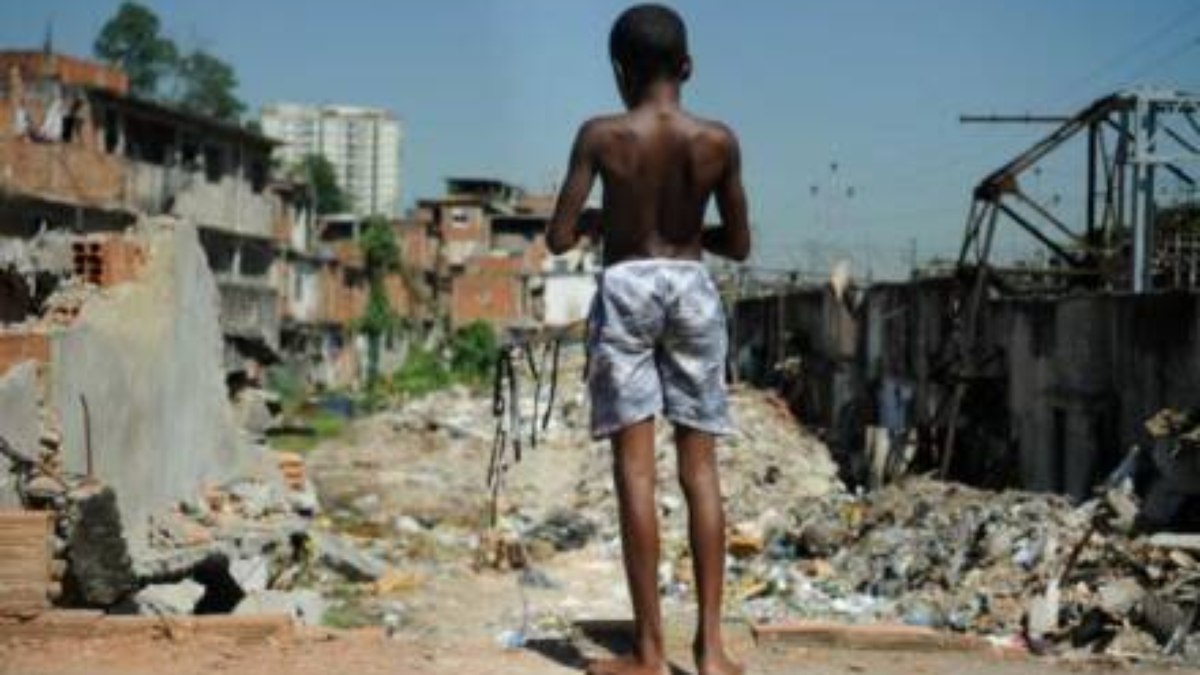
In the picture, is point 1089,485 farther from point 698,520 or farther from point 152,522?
point 698,520

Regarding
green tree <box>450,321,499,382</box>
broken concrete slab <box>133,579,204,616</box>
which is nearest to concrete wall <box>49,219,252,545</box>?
broken concrete slab <box>133,579,204,616</box>

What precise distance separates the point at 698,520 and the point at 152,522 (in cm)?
697

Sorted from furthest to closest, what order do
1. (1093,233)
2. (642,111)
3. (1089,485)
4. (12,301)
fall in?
Result: 1. (1093,233)
2. (1089,485)
3. (12,301)
4. (642,111)

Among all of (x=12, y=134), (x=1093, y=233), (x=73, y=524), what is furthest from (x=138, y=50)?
(x=73, y=524)

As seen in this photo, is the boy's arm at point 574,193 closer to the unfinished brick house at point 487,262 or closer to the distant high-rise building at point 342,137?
the unfinished brick house at point 487,262

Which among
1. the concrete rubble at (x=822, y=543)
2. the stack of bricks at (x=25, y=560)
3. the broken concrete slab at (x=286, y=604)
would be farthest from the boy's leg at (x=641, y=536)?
the broken concrete slab at (x=286, y=604)

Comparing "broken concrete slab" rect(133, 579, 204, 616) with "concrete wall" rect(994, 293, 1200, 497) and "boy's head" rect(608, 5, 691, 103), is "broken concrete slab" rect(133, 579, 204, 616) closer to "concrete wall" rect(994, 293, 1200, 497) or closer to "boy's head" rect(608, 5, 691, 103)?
"boy's head" rect(608, 5, 691, 103)

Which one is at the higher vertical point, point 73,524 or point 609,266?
point 609,266

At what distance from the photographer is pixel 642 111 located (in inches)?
160

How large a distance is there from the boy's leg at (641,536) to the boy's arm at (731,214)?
0.60 meters

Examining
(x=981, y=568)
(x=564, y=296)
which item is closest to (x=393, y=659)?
(x=981, y=568)

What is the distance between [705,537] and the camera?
13.5ft

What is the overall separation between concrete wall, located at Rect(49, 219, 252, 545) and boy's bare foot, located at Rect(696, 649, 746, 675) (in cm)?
524

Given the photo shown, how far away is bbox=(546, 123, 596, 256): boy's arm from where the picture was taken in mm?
4059
